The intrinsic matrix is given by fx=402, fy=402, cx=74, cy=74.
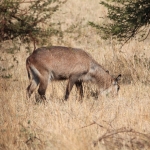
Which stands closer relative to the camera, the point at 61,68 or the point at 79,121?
the point at 79,121

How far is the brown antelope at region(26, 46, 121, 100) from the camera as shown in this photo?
903 centimetres

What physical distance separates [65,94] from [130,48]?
19.2 ft

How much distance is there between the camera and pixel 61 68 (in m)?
9.29

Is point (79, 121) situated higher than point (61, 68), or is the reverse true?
point (79, 121)

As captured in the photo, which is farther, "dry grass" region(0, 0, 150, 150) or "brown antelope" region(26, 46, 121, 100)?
"brown antelope" region(26, 46, 121, 100)

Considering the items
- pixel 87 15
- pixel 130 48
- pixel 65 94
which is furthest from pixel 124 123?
pixel 87 15

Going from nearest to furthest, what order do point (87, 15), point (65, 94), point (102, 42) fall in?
point (65, 94) < point (102, 42) < point (87, 15)

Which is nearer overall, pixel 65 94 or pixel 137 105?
pixel 137 105

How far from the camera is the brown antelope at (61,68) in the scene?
29.6ft

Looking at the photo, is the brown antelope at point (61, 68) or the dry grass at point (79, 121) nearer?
the dry grass at point (79, 121)

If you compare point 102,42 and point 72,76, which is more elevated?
point 72,76

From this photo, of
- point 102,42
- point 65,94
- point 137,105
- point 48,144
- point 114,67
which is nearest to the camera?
point 48,144

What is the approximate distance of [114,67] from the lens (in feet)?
40.1

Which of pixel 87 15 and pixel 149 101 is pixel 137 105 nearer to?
pixel 149 101
